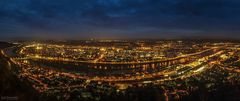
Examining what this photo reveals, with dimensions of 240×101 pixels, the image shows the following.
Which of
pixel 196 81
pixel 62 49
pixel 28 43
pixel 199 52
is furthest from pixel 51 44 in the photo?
pixel 196 81

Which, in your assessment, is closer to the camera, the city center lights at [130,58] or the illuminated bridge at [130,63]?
the city center lights at [130,58]

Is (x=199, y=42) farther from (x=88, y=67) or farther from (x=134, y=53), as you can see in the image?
(x=88, y=67)

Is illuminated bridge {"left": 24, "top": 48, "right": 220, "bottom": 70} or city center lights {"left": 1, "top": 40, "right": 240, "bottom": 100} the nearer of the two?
→ city center lights {"left": 1, "top": 40, "right": 240, "bottom": 100}

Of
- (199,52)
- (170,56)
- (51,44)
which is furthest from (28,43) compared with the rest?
(199,52)

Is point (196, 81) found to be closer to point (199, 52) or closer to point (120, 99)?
point (120, 99)

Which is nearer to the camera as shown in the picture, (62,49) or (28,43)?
(28,43)

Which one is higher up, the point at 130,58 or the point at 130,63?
the point at 130,58

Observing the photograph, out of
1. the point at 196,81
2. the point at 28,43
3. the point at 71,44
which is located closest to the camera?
the point at 196,81

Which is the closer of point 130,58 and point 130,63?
point 130,63

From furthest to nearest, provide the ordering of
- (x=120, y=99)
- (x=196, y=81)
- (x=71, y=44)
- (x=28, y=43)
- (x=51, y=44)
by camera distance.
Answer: (x=71, y=44) → (x=51, y=44) → (x=28, y=43) → (x=196, y=81) → (x=120, y=99)

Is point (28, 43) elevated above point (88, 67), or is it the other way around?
point (28, 43)
